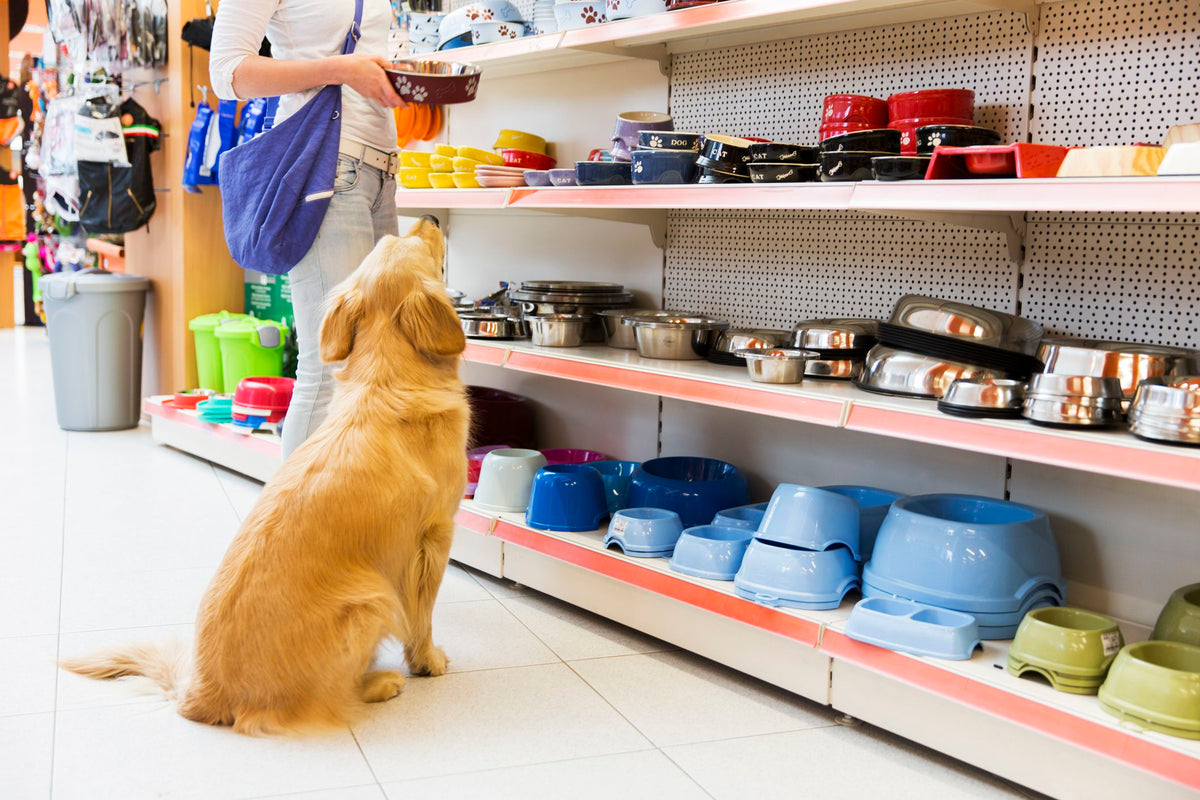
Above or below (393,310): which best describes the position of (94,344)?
below

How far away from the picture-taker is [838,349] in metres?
2.79

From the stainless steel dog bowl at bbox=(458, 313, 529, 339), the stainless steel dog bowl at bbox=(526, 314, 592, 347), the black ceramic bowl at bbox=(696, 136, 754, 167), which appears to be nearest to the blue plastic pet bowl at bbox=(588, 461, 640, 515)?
the stainless steel dog bowl at bbox=(526, 314, 592, 347)

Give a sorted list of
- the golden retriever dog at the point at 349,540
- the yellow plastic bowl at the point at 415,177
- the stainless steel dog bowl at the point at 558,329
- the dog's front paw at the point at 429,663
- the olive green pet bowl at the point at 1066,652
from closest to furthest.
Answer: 1. the olive green pet bowl at the point at 1066,652
2. the golden retriever dog at the point at 349,540
3. the dog's front paw at the point at 429,663
4. the stainless steel dog bowl at the point at 558,329
5. the yellow plastic bowl at the point at 415,177

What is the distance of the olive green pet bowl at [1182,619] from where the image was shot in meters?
2.00

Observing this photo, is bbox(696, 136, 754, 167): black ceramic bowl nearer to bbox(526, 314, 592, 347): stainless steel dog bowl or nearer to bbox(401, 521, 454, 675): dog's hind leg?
bbox(526, 314, 592, 347): stainless steel dog bowl

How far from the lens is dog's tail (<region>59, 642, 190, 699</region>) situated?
2389 millimetres

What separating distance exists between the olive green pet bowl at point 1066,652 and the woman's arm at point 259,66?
2.06 m

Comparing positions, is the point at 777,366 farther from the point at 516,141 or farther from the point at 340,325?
the point at 516,141

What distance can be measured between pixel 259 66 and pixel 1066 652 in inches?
90.9

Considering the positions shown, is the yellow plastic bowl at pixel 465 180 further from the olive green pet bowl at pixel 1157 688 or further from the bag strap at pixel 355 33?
the olive green pet bowl at pixel 1157 688

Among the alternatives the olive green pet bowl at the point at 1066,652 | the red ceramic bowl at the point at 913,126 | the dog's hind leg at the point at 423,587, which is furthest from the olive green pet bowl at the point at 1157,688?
the dog's hind leg at the point at 423,587

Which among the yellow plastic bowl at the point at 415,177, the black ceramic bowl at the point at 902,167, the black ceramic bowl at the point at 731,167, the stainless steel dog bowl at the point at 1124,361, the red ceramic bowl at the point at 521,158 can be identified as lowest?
the stainless steel dog bowl at the point at 1124,361

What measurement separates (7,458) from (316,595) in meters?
3.46

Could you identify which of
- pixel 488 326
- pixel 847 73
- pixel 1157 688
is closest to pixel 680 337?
pixel 488 326
